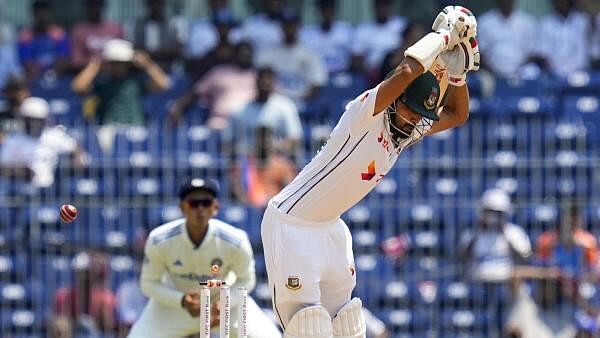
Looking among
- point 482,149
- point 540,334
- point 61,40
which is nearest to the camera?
point 540,334

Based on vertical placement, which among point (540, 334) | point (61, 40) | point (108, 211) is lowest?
point (540, 334)

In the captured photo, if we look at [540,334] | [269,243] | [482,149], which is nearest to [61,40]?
[482,149]

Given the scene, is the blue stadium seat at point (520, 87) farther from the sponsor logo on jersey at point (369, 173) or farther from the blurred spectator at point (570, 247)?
the sponsor logo on jersey at point (369, 173)

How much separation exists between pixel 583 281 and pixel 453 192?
4.88 feet

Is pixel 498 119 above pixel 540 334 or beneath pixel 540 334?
above

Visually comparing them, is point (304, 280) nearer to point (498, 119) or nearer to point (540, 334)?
point (540, 334)

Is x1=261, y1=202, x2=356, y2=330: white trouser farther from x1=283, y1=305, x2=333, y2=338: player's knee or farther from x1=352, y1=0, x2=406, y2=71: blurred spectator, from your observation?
x1=352, y1=0, x2=406, y2=71: blurred spectator

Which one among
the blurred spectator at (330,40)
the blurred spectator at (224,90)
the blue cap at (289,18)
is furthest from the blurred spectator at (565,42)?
the blurred spectator at (224,90)

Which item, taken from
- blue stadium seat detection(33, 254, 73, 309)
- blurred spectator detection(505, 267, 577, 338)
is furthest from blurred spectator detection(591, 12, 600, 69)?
blue stadium seat detection(33, 254, 73, 309)

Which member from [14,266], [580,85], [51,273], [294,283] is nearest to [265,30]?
[580,85]

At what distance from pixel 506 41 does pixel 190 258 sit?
7760 millimetres

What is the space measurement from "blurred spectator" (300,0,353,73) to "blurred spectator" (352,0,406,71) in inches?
5.0

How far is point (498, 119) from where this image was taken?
50.6ft

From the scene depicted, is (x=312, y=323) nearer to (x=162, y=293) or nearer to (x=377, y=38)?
(x=162, y=293)
